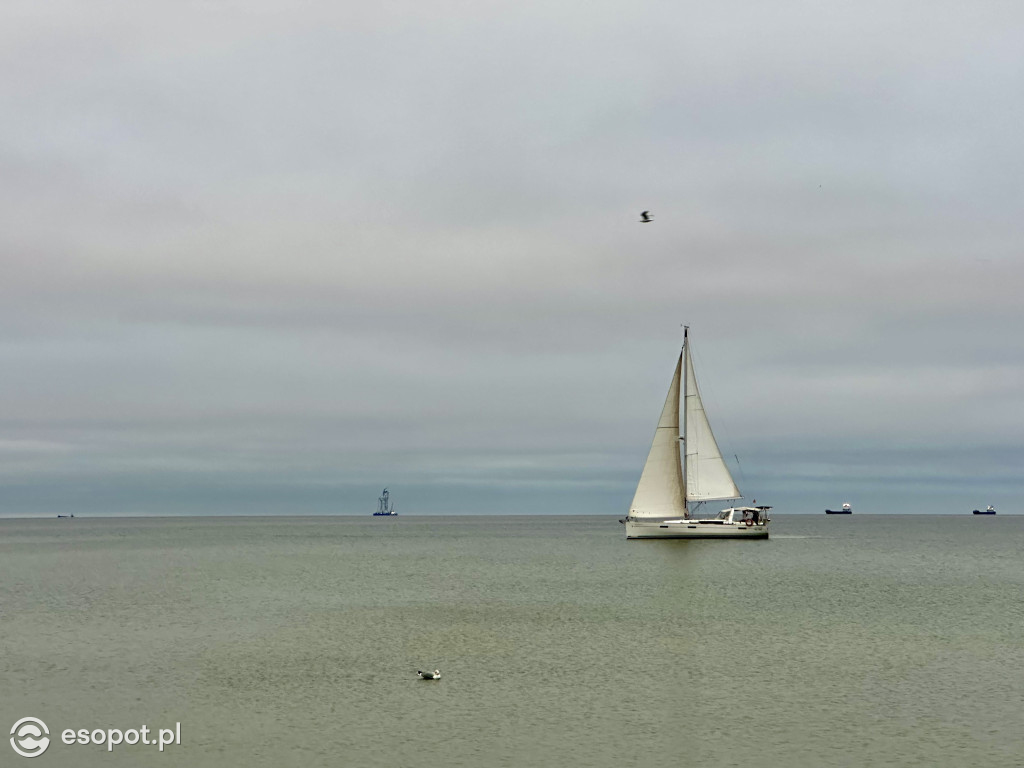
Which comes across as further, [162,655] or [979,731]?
[162,655]

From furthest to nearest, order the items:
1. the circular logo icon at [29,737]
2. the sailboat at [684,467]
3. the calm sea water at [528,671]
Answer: the sailboat at [684,467] → the calm sea water at [528,671] → the circular logo icon at [29,737]

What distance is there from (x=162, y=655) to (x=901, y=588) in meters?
63.4

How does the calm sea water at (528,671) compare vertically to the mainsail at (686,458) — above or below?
below

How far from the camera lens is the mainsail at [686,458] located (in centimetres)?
13075

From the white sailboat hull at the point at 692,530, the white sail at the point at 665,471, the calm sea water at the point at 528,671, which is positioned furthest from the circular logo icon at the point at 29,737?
the white sailboat hull at the point at 692,530

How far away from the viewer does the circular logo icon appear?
3347 centimetres

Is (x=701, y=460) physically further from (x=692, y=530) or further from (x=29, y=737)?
(x=29, y=737)

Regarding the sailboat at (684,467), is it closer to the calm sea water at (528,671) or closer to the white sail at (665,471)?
the white sail at (665,471)

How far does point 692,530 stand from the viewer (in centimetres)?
13350

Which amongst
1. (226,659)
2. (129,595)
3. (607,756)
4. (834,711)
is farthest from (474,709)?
(129,595)

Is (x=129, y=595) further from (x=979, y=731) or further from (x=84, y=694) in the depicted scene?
(x=979, y=731)

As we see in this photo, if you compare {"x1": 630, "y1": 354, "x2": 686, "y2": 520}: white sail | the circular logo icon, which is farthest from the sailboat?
the circular logo icon

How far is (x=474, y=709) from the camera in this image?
39719 mm

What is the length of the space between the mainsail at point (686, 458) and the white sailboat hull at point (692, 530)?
212cm
